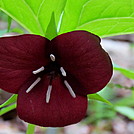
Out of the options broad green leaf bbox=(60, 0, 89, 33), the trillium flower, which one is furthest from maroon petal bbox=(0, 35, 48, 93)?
broad green leaf bbox=(60, 0, 89, 33)

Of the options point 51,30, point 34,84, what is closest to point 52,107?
point 34,84

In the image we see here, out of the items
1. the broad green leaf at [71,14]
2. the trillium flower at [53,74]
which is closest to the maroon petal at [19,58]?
the trillium flower at [53,74]

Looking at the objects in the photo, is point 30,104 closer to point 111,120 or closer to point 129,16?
point 129,16

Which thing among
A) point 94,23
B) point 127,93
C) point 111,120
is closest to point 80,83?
point 94,23

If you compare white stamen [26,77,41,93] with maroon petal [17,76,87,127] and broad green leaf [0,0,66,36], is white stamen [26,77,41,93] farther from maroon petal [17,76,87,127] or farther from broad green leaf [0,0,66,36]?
broad green leaf [0,0,66,36]

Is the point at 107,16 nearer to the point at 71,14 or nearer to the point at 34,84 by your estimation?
the point at 71,14

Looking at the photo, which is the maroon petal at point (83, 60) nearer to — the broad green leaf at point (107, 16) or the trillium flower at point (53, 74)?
the trillium flower at point (53, 74)
